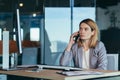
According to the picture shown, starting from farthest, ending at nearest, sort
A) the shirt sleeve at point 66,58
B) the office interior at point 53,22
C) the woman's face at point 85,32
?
the office interior at point 53,22
the shirt sleeve at point 66,58
the woman's face at point 85,32

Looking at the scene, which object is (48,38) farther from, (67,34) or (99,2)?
(99,2)

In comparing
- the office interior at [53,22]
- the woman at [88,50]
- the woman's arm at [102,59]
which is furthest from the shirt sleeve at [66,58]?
the office interior at [53,22]

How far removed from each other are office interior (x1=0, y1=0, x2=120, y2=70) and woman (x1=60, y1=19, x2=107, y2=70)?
335 cm

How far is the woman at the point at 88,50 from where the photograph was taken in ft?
12.7

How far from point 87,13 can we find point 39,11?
38.6 inches

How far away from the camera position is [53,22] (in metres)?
7.60

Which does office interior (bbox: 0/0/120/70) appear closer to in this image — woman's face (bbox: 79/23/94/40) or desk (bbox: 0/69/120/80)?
woman's face (bbox: 79/23/94/40)

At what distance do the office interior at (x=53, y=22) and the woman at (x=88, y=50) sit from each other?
132 inches

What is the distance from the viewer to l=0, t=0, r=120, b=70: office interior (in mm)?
7395

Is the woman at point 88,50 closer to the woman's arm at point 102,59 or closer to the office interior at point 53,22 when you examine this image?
the woman's arm at point 102,59

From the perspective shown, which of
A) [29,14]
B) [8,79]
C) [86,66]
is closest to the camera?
[8,79]

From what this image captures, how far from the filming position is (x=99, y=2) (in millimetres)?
7684

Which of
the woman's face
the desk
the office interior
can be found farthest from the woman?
the office interior

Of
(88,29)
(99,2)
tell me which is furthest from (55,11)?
(88,29)
